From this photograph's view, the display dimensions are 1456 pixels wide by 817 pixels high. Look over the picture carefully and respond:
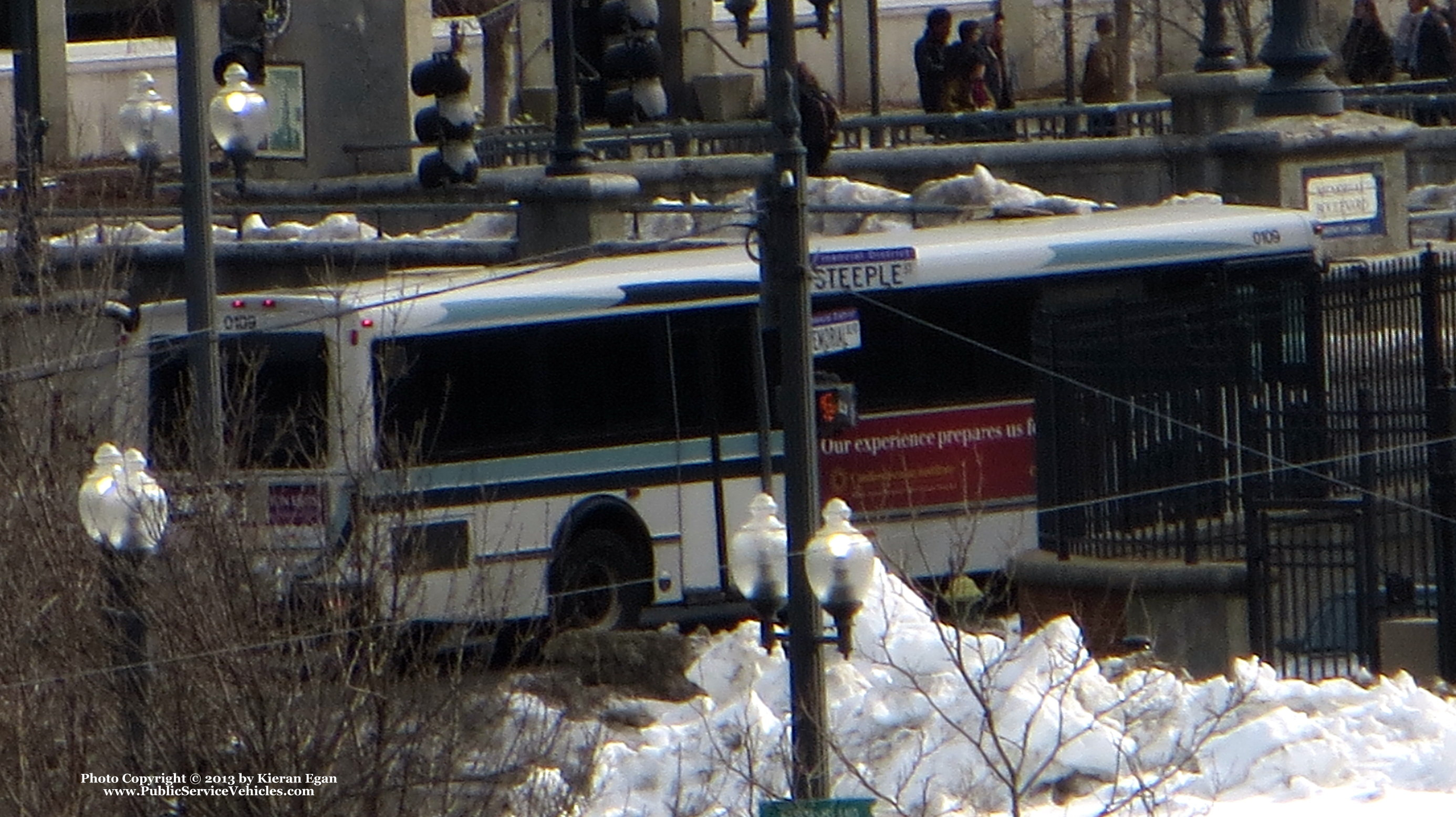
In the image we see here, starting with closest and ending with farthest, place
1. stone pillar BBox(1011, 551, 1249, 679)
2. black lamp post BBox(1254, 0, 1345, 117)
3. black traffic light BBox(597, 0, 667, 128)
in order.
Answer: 1. black traffic light BBox(597, 0, 667, 128)
2. stone pillar BBox(1011, 551, 1249, 679)
3. black lamp post BBox(1254, 0, 1345, 117)

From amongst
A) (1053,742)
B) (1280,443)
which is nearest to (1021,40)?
(1280,443)

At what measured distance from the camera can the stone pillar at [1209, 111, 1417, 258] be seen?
21656mm

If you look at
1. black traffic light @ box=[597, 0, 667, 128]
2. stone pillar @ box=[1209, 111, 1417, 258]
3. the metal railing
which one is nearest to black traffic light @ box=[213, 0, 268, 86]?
black traffic light @ box=[597, 0, 667, 128]

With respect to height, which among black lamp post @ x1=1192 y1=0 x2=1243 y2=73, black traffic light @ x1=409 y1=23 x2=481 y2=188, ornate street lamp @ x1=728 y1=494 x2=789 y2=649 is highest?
black lamp post @ x1=1192 y1=0 x2=1243 y2=73

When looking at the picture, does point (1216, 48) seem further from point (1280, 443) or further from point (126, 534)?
point (126, 534)

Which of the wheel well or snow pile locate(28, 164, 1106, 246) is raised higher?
snow pile locate(28, 164, 1106, 246)

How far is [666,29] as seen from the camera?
113ft

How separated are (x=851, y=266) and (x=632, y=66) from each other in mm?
6103

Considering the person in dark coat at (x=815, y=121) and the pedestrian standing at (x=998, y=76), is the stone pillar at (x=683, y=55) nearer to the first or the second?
the pedestrian standing at (x=998, y=76)

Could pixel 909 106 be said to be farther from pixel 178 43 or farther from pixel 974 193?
pixel 178 43

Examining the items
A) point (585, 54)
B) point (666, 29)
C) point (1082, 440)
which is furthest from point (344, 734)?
point (666, 29)

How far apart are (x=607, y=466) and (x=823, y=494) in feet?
5.42

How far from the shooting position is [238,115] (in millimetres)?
15688

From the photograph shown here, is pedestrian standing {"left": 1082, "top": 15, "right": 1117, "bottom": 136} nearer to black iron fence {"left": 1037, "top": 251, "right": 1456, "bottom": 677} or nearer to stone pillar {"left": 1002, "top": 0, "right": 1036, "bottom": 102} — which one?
stone pillar {"left": 1002, "top": 0, "right": 1036, "bottom": 102}
